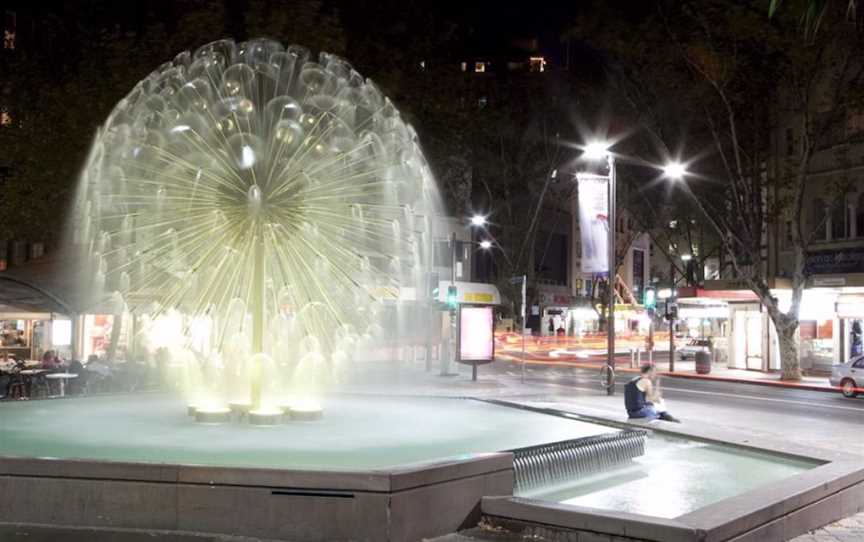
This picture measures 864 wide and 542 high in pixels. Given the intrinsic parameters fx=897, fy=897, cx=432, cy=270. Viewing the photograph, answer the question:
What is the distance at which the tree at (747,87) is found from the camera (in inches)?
1280

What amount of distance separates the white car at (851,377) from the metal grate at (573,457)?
741 inches

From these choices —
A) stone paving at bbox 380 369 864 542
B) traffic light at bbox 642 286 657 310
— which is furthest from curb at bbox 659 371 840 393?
stone paving at bbox 380 369 864 542

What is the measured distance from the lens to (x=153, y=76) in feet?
54.5

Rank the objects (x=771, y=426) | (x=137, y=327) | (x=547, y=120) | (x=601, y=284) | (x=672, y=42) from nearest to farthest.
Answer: (x=771, y=426)
(x=137, y=327)
(x=672, y=42)
(x=547, y=120)
(x=601, y=284)

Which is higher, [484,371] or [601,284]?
[601,284]

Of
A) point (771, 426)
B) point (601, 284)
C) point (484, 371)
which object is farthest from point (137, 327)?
point (601, 284)

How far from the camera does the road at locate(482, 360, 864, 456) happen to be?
1894 centimetres

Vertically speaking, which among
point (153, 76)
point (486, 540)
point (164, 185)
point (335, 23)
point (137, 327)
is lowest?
→ point (486, 540)

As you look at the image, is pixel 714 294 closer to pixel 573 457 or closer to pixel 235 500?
pixel 573 457

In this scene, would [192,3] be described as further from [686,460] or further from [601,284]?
[601,284]

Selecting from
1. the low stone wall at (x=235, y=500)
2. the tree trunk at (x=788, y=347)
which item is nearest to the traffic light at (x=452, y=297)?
the tree trunk at (x=788, y=347)

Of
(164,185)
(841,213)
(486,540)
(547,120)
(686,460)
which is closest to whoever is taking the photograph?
(486,540)

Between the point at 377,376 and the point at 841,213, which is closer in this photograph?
the point at 377,376

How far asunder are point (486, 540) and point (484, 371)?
32.1 m
